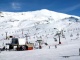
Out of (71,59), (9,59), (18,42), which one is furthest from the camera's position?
(18,42)

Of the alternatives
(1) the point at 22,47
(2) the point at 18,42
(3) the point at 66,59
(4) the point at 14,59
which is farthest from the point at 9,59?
(2) the point at 18,42

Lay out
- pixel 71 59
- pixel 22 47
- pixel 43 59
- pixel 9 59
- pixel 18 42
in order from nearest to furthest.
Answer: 1. pixel 71 59
2. pixel 43 59
3. pixel 9 59
4. pixel 22 47
5. pixel 18 42

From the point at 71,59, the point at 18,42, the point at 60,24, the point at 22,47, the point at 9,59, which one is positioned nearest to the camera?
the point at 71,59

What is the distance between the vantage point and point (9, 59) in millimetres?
28375

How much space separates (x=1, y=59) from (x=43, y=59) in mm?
6037

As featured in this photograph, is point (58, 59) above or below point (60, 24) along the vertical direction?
below

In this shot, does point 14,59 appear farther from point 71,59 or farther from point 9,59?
point 71,59

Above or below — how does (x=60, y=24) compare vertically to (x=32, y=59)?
above

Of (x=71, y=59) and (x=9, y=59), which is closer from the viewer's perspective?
(x=71, y=59)

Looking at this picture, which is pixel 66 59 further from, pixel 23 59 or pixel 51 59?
pixel 23 59

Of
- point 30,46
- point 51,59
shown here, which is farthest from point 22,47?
point 51,59

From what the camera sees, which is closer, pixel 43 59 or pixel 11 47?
pixel 43 59

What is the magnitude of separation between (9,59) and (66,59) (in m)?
7.92

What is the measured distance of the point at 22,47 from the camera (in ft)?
152
